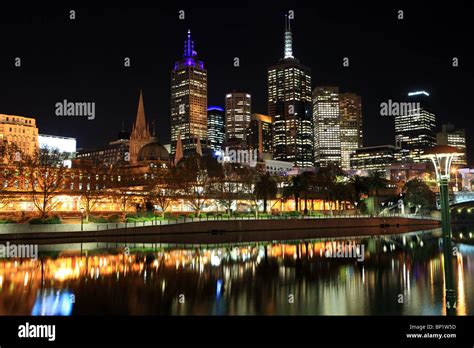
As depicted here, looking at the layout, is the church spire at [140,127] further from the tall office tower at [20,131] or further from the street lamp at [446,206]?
the street lamp at [446,206]

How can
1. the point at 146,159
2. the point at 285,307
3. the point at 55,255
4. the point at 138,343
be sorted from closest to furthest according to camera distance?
the point at 138,343, the point at 285,307, the point at 55,255, the point at 146,159

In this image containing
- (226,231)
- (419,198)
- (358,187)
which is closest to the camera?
(226,231)

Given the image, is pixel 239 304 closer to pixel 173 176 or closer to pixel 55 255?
pixel 55 255

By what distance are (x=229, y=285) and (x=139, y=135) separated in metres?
173

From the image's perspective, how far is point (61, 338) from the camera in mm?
15062

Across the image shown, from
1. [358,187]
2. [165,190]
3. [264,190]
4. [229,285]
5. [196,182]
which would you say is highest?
[196,182]

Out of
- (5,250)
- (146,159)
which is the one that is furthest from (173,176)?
→ (146,159)

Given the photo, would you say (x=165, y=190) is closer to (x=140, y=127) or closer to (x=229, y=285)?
(x=229, y=285)

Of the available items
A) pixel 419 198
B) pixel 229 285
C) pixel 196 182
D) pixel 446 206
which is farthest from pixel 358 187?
pixel 446 206

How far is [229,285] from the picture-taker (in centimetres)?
2625

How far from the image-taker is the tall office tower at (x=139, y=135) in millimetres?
191250

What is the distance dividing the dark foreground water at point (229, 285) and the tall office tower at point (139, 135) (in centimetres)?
15216

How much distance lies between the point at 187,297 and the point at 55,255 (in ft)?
77.7

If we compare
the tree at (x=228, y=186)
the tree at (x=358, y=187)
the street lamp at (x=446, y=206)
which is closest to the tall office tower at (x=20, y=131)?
the tree at (x=228, y=186)
